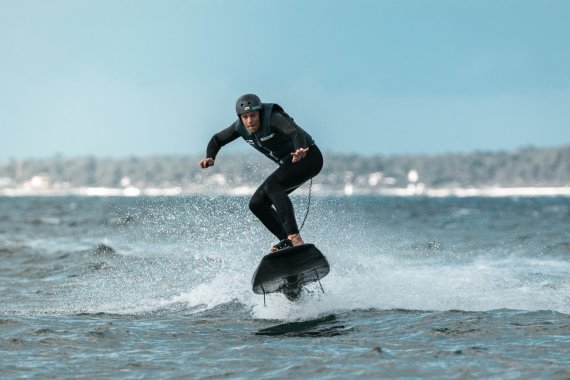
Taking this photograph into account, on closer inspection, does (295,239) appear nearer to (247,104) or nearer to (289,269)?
(289,269)

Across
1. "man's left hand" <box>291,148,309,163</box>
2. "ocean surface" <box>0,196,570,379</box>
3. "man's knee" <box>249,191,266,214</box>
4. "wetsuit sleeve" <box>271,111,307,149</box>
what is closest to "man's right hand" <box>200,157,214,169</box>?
"man's knee" <box>249,191,266,214</box>

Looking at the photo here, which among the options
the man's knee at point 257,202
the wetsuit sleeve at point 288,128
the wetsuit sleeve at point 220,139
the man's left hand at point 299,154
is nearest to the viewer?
the man's left hand at point 299,154

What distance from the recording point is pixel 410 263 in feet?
60.9

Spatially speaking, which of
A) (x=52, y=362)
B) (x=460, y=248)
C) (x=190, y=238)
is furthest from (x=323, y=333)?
(x=190, y=238)

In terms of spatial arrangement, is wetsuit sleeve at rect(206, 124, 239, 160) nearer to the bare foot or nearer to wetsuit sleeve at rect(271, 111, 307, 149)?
wetsuit sleeve at rect(271, 111, 307, 149)

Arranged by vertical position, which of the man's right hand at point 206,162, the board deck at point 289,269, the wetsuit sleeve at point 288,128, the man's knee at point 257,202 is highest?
the wetsuit sleeve at point 288,128

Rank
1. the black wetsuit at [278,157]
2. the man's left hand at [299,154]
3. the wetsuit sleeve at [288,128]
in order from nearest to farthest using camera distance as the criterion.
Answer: the man's left hand at [299,154] → the wetsuit sleeve at [288,128] → the black wetsuit at [278,157]

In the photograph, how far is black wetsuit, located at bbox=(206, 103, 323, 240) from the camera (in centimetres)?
1154

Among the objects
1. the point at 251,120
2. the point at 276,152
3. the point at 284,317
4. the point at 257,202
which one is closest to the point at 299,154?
the point at 251,120

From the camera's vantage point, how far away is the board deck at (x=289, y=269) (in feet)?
37.6

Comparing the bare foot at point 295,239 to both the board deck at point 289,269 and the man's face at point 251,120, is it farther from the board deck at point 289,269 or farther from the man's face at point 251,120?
Result: the man's face at point 251,120

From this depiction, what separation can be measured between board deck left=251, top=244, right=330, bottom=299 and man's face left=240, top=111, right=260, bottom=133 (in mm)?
1596

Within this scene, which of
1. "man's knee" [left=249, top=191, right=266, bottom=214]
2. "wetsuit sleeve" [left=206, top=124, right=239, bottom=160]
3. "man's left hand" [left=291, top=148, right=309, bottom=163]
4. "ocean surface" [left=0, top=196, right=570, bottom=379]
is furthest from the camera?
"wetsuit sleeve" [left=206, top=124, right=239, bottom=160]

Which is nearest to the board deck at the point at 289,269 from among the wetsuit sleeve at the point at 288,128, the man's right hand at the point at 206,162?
the wetsuit sleeve at the point at 288,128
